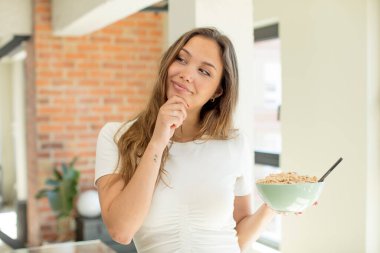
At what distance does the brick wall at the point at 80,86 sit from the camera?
16.5 ft

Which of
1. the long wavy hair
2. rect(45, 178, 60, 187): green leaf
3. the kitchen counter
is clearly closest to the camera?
the long wavy hair

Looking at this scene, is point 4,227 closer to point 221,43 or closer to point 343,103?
point 343,103

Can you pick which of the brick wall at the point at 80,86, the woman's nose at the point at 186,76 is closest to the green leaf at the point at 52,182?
the brick wall at the point at 80,86

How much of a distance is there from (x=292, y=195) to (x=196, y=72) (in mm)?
411

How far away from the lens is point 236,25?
7.43 ft

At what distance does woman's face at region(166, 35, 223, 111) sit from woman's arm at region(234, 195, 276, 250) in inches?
13.1

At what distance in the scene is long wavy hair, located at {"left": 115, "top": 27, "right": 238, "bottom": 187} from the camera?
1.41 metres

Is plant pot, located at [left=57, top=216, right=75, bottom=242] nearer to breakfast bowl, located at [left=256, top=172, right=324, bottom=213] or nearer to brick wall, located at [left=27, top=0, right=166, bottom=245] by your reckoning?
brick wall, located at [left=27, top=0, right=166, bottom=245]

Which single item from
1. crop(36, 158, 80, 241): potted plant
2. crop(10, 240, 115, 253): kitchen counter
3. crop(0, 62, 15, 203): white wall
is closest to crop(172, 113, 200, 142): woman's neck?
crop(10, 240, 115, 253): kitchen counter

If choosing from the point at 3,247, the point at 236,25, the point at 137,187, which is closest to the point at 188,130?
the point at 137,187

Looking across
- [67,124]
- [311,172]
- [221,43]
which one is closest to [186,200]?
[221,43]

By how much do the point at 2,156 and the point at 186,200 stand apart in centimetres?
666

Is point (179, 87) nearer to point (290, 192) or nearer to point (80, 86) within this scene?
point (290, 192)

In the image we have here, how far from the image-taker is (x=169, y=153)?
58.6 inches
